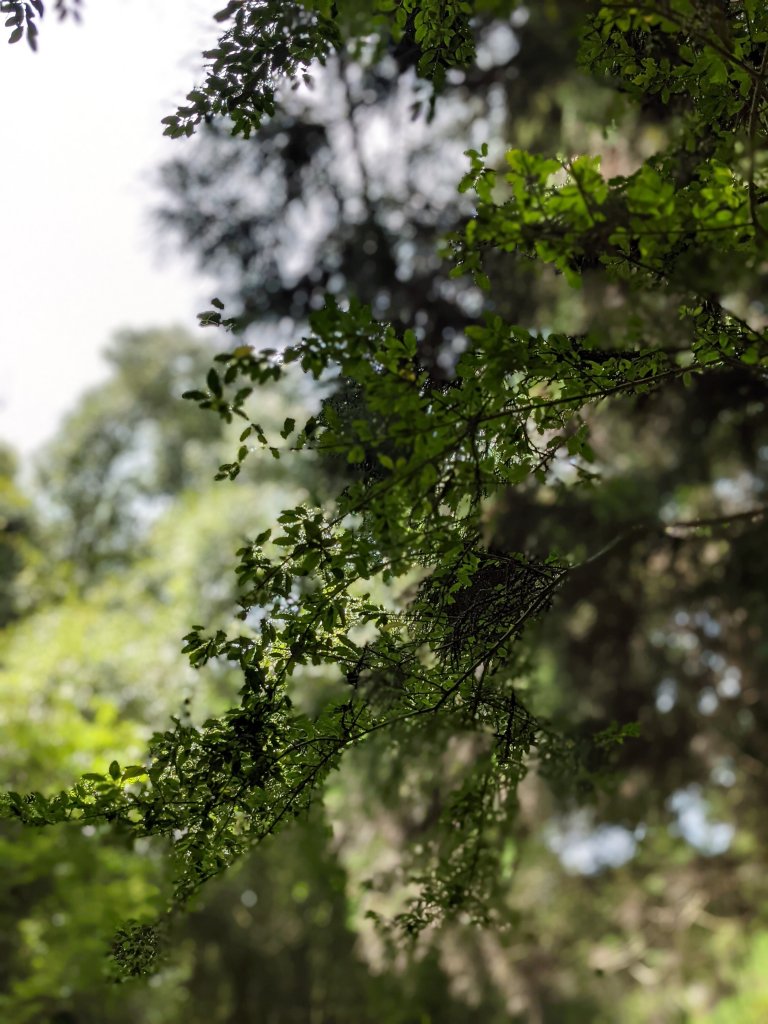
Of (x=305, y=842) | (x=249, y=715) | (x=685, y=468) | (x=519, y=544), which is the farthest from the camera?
(x=685, y=468)

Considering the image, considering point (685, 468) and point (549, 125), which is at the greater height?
point (549, 125)

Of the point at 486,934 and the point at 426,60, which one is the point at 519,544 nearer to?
the point at 426,60

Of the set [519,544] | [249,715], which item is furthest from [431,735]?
[249,715]

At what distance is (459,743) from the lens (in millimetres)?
4395

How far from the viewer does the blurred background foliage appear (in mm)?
4875

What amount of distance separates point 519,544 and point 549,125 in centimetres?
326

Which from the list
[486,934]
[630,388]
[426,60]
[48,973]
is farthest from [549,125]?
[48,973]

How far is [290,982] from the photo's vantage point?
7406 millimetres

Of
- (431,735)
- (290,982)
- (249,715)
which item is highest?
(290,982)

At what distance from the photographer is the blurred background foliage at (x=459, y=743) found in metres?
4.88

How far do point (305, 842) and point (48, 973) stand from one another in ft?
6.72

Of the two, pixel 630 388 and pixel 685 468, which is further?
pixel 685 468

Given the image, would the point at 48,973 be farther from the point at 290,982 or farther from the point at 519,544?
the point at 519,544

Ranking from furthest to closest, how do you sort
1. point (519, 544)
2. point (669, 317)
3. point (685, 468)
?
point (685, 468), point (519, 544), point (669, 317)
